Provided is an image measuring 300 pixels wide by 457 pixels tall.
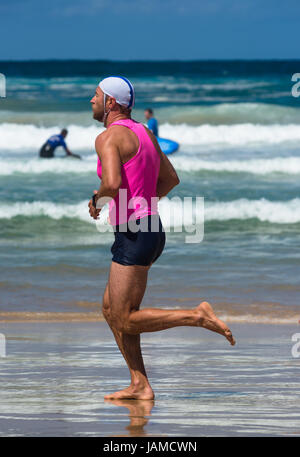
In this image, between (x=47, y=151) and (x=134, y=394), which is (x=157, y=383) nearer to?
(x=134, y=394)

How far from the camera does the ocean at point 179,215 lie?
878 cm

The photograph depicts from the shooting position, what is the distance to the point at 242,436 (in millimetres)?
3832

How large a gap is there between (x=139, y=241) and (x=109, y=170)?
0.39m

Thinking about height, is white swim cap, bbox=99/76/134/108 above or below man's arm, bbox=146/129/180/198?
above

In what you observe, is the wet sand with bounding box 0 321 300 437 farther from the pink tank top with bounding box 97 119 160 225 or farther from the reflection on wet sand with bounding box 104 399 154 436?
the pink tank top with bounding box 97 119 160 225

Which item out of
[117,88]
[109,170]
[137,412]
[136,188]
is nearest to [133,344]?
[137,412]

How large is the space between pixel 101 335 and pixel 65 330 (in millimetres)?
377

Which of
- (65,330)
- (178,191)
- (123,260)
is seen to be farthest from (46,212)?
(123,260)

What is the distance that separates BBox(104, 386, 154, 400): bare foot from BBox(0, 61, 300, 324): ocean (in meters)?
2.98

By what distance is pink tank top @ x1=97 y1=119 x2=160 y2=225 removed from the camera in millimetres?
4520

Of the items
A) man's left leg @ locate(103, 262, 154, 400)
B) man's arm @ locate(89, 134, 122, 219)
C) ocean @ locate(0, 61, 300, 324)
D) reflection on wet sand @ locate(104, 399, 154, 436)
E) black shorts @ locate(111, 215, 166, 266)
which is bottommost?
reflection on wet sand @ locate(104, 399, 154, 436)

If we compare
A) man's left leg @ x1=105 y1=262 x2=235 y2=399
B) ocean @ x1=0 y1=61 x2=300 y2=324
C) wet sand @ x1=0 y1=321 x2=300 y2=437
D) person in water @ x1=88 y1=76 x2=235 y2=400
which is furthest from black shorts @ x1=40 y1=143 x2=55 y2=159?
man's left leg @ x1=105 y1=262 x2=235 y2=399
